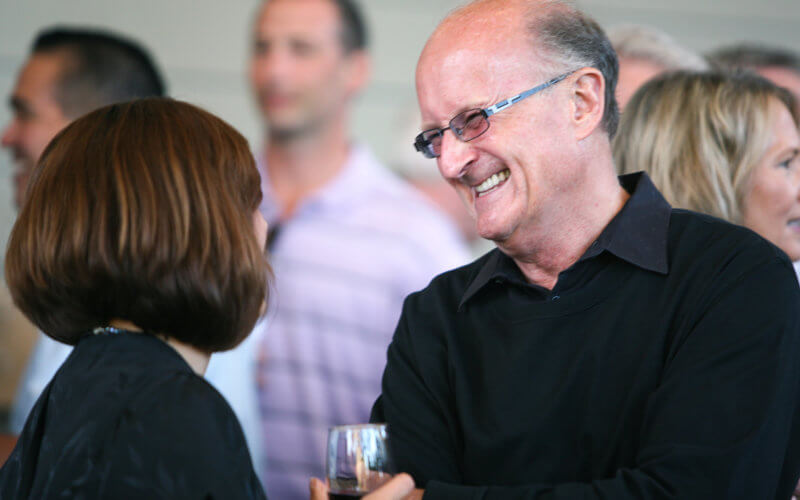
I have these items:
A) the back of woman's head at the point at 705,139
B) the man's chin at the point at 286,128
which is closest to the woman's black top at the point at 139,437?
the back of woman's head at the point at 705,139

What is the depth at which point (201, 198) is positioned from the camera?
1.26 metres

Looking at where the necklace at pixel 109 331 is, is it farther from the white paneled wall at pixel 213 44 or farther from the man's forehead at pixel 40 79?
the white paneled wall at pixel 213 44

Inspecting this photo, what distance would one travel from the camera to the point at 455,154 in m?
1.50

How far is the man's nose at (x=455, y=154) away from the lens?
1.50 m

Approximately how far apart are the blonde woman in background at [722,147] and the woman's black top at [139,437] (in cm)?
111

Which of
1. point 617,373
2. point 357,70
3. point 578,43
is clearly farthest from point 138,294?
point 357,70

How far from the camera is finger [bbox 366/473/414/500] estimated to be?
124 cm

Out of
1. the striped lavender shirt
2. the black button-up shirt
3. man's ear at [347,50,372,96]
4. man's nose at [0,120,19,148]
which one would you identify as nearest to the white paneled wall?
man's ear at [347,50,372,96]

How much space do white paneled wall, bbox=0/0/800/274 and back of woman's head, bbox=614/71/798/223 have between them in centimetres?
190

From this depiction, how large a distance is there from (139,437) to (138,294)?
8.4 inches

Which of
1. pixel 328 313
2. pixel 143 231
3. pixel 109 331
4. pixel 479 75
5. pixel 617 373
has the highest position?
pixel 479 75

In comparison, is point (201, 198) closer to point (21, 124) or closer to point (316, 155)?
point (21, 124)

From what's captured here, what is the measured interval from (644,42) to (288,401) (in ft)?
5.39

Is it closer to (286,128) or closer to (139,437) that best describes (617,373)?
(139,437)
